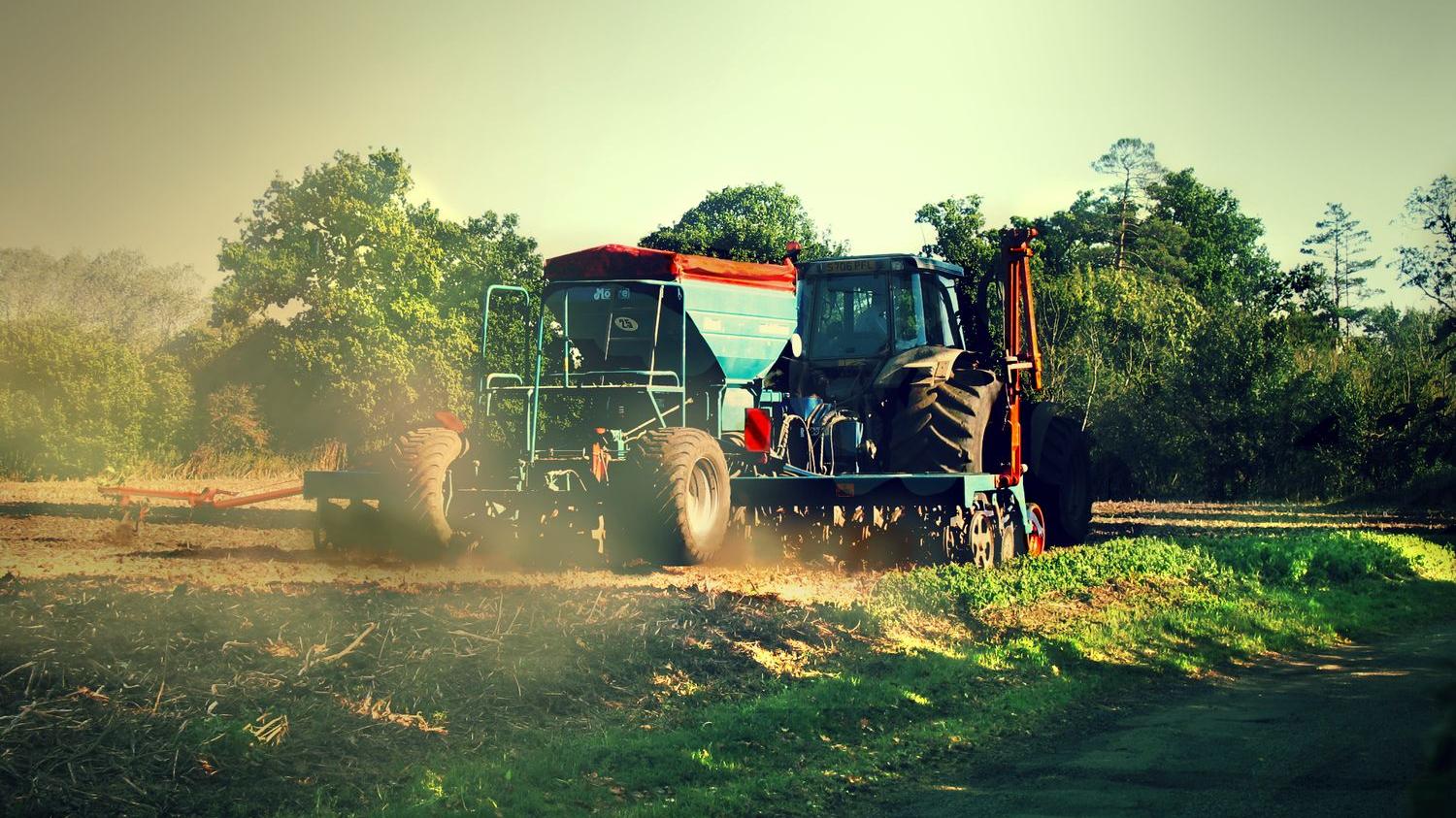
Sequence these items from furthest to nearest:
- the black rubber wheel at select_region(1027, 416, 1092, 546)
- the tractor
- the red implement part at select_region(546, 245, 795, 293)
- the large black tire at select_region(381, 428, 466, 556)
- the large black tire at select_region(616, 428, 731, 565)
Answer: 1. the black rubber wheel at select_region(1027, 416, 1092, 546)
2. the red implement part at select_region(546, 245, 795, 293)
3. the tractor
4. the large black tire at select_region(381, 428, 466, 556)
5. the large black tire at select_region(616, 428, 731, 565)

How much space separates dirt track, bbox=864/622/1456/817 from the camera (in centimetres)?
649

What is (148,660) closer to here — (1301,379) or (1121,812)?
(1121,812)

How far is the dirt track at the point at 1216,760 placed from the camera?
6492mm

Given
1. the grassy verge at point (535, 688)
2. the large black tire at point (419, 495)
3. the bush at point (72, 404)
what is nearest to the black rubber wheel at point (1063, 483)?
the grassy verge at point (535, 688)

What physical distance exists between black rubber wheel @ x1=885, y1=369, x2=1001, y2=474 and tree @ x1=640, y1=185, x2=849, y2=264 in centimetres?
1619

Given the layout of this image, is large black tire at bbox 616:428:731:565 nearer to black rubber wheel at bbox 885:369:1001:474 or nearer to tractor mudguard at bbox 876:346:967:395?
black rubber wheel at bbox 885:369:1001:474

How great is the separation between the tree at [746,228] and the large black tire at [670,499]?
17623 millimetres

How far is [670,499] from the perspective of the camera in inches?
499

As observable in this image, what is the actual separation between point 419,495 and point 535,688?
530 centimetres

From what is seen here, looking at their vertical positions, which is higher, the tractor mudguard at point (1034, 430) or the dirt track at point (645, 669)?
the tractor mudguard at point (1034, 430)

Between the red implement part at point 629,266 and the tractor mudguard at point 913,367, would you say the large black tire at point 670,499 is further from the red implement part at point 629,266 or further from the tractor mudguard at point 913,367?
the tractor mudguard at point 913,367

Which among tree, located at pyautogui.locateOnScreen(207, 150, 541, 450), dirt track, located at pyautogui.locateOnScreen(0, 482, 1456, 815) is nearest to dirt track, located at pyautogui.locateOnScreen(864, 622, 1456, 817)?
dirt track, located at pyautogui.locateOnScreen(0, 482, 1456, 815)

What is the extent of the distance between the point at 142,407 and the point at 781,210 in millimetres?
20532

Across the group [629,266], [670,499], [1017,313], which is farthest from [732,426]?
[1017,313]
